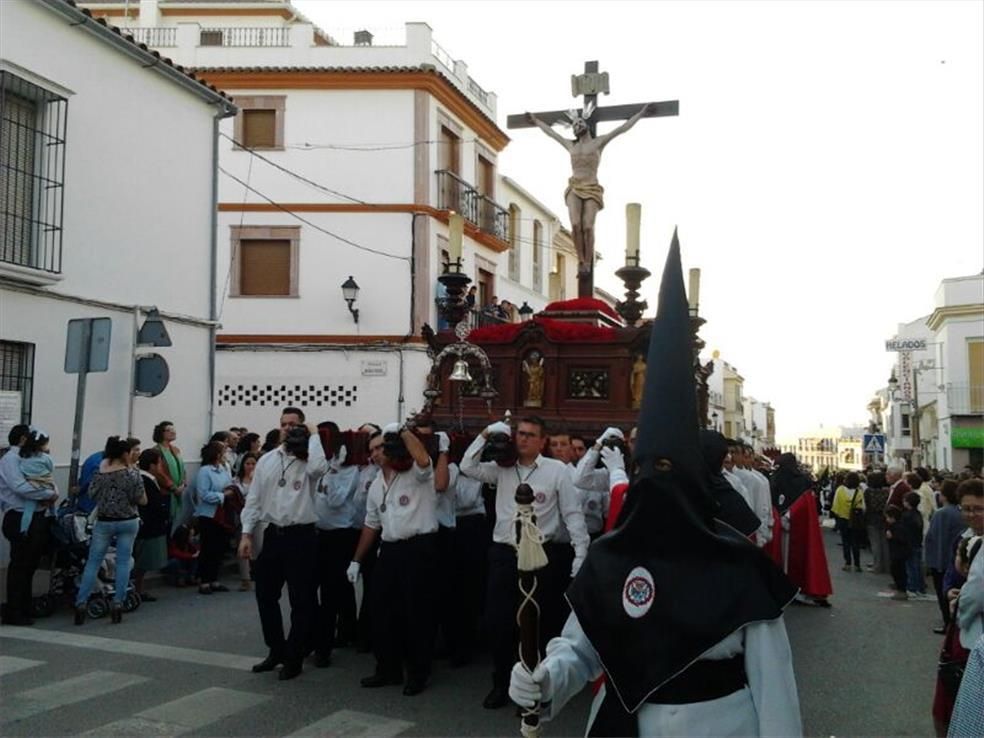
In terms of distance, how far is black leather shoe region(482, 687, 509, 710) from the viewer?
20.0ft

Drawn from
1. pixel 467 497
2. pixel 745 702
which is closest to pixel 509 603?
pixel 467 497

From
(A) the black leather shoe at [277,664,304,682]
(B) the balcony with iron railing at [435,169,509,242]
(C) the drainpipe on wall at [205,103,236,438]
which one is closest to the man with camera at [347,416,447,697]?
(A) the black leather shoe at [277,664,304,682]

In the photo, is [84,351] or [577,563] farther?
[84,351]

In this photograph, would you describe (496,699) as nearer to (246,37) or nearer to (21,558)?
(21,558)

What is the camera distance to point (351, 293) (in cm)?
2028

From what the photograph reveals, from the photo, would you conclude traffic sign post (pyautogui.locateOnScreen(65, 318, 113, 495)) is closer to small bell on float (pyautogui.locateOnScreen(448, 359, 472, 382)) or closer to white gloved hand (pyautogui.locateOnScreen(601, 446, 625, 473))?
small bell on float (pyautogui.locateOnScreen(448, 359, 472, 382))

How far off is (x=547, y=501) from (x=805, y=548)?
21.0 ft

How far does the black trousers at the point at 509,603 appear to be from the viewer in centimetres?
616

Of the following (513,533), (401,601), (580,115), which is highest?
(580,115)

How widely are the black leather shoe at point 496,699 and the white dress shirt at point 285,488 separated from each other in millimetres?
2001

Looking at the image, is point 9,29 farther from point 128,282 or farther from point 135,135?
point 128,282

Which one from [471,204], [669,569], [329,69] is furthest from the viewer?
[471,204]

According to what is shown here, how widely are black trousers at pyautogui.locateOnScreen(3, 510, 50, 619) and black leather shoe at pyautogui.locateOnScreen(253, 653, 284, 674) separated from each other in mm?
3014

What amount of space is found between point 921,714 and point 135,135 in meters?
11.0
